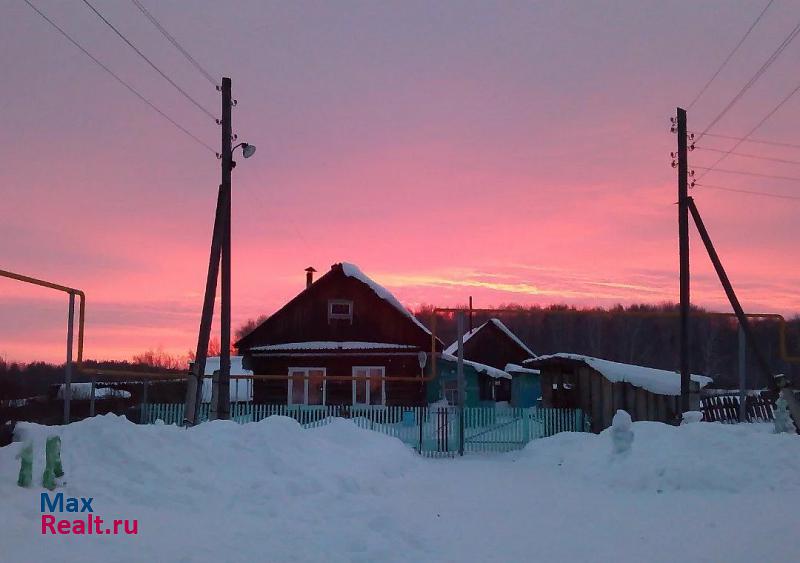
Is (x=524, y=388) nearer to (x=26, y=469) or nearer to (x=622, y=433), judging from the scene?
(x=622, y=433)

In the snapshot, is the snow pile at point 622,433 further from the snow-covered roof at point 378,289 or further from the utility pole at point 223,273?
the snow-covered roof at point 378,289

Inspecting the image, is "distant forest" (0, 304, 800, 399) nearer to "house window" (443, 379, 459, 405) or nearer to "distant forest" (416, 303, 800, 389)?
"distant forest" (416, 303, 800, 389)

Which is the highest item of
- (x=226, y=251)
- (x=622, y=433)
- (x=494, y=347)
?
(x=226, y=251)

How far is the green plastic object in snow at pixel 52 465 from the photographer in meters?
7.59

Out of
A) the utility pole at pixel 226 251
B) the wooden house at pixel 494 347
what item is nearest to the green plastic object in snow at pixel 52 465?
the utility pole at pixel 226 251

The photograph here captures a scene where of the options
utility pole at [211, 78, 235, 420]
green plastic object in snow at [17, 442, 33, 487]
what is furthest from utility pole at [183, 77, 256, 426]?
green plastic object in snow at [17, 442, 33, 487]

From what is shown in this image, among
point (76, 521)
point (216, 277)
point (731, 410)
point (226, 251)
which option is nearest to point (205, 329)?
point (216, 277)

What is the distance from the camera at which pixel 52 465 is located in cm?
773

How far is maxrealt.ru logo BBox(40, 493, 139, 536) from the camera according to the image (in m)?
6.47

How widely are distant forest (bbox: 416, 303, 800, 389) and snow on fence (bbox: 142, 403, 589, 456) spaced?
57408 mm

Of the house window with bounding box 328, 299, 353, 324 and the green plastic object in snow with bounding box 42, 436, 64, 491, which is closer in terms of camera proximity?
the green plastic object in snow with bounding box 42, 436, 64, 491

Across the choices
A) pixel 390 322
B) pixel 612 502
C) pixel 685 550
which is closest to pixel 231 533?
pixel 685 550

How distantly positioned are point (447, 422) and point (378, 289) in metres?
11.9

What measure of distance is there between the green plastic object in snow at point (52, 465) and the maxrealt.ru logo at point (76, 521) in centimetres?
27
